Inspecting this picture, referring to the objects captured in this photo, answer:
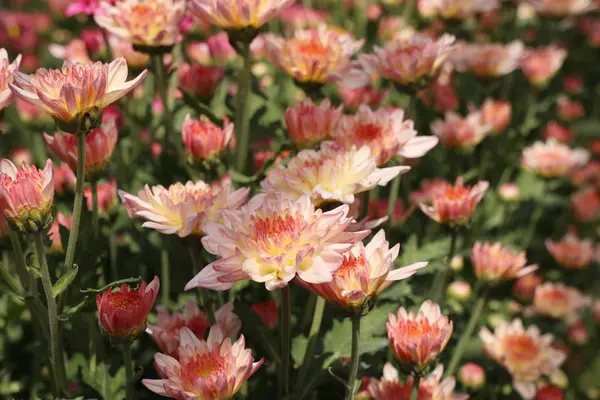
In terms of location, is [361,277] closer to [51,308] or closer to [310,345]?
[310,345]

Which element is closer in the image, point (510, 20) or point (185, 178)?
point (185, 178)

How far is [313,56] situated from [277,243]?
426 mm

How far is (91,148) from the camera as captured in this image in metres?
0.93

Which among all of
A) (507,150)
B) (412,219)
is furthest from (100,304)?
(507,150)

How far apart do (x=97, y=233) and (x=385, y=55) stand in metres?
0.49

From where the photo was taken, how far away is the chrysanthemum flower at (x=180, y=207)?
0.79 metres

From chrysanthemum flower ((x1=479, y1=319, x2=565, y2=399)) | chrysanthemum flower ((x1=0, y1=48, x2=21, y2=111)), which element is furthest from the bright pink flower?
chrysanthemum flower ((x1=479, y1=319, x2=565, y2=399))

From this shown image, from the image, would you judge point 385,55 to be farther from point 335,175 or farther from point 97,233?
point 97,233

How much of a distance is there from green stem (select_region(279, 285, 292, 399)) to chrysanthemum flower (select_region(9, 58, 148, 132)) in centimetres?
27

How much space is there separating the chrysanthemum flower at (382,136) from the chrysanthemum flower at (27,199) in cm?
37

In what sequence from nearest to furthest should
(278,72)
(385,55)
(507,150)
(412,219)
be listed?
(385,55), (412,219), (507,150), (278,72)

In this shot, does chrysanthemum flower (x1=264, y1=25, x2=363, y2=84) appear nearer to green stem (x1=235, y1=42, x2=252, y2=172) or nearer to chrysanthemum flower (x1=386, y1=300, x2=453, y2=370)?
green stem (x1=235, y1=42, x2=252, y2=172)

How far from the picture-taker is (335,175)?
833 mm

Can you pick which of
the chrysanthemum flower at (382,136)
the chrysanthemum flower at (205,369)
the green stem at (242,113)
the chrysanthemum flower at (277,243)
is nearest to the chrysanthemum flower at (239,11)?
the green stem at (242,113)
